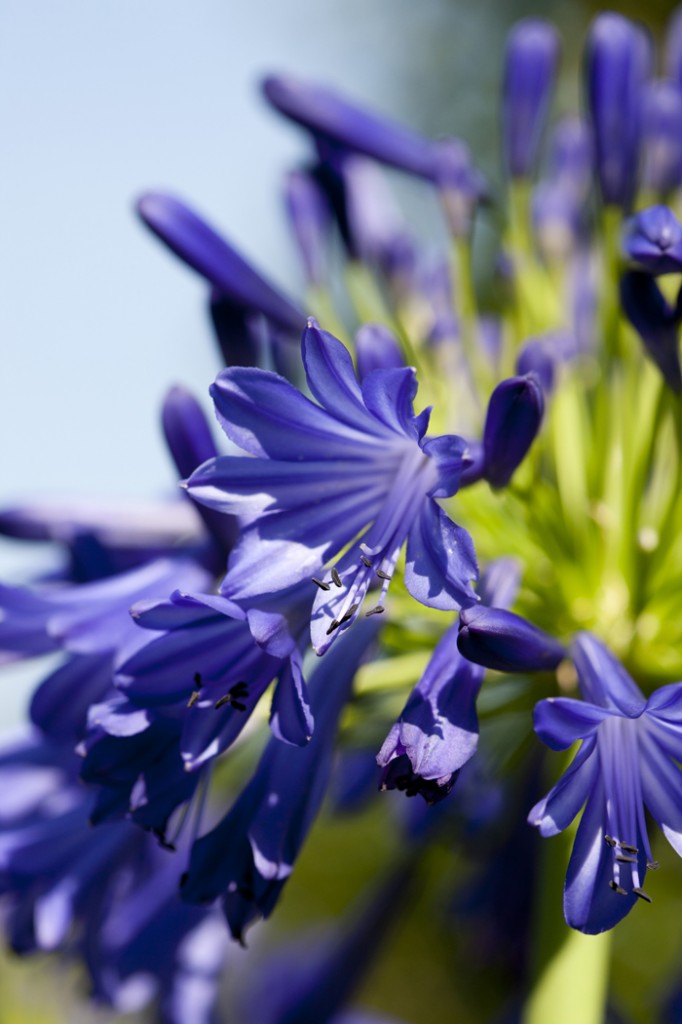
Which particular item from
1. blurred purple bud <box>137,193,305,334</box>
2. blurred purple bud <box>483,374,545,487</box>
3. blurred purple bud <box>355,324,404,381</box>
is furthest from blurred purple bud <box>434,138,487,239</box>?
blurred purple bud <box>483,374,545,487</box>

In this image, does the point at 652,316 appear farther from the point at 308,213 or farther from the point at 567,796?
the point at 308,213

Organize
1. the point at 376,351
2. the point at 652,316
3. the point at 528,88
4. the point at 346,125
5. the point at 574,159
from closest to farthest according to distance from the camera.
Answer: the point at 652,316 < the point at 376,351 < the point at 346,125 < the point at 528,88 < the point at 574,159

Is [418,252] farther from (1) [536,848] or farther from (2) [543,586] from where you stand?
(1) [536,848]

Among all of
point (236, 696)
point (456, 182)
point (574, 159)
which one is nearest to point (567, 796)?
point (236, 696)

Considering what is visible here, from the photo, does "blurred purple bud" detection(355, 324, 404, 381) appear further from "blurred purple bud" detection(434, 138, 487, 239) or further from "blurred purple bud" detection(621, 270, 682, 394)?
"blurred purple bud" detection(434, 138, 487, 239)

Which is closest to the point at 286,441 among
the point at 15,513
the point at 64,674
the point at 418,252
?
the point at 64,674

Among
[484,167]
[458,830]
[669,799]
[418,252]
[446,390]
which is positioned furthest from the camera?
[484,167]
